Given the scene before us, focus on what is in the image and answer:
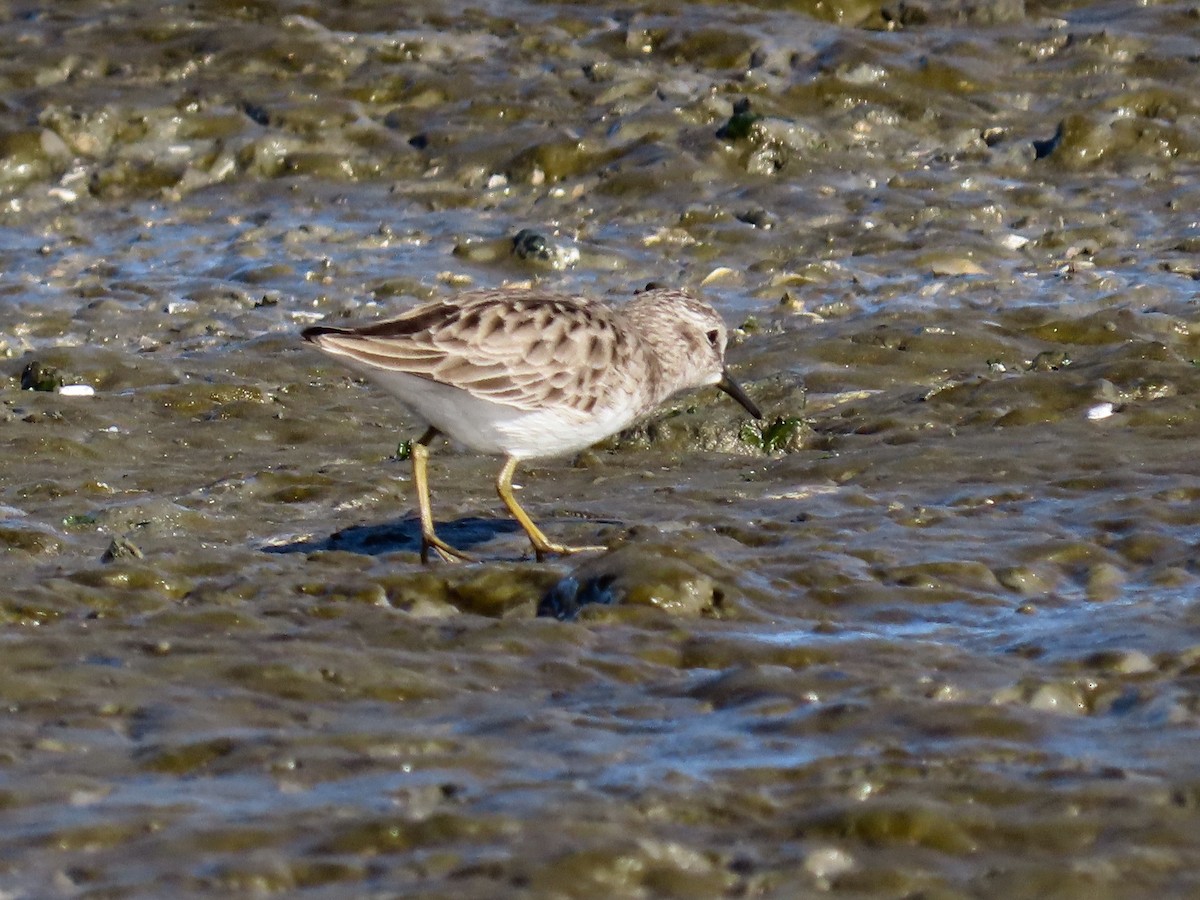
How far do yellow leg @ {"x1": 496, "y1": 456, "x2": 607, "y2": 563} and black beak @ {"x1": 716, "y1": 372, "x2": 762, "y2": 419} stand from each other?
63.2 inches

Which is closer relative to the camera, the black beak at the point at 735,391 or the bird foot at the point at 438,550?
the bird foot at the point at 438,550

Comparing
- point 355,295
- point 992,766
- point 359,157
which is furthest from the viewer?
point 359,157

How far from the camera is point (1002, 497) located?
8.32m

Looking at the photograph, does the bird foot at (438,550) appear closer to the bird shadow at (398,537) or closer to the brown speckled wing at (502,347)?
the bird shadow at (398,537)

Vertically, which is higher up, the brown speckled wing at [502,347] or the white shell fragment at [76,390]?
the brown speckled wing at [502,347]

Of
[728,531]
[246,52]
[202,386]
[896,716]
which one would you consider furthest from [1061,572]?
[246,52]

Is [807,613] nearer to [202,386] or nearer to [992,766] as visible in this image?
[992,766]

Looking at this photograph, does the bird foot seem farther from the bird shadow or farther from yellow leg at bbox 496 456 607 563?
yellow leg at bbox 496 456 607 563

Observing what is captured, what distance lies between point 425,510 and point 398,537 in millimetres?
300

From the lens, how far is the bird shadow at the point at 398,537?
8.09m

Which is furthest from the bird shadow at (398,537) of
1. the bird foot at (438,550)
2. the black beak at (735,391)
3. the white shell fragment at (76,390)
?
the white shell fragment at (76,390)

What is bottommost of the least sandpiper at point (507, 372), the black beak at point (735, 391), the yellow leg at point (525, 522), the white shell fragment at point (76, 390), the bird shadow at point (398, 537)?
the white shell fragment at point (76, 390)

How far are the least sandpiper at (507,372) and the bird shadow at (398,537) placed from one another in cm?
19

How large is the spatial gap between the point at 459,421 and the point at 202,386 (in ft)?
10.1
